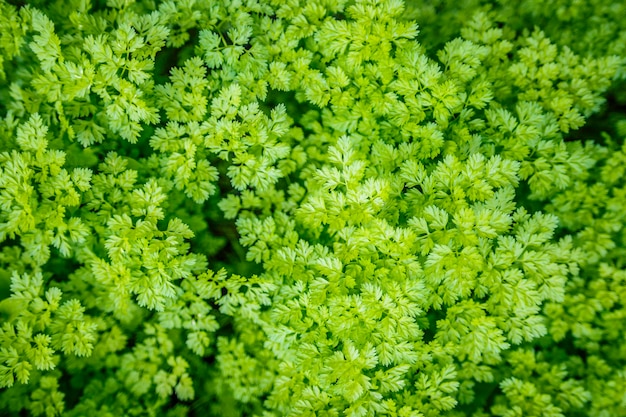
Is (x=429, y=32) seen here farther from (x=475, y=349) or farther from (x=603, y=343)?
(x=603, y=343)

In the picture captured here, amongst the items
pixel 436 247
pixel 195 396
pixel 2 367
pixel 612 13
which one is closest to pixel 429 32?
pixel 612 13

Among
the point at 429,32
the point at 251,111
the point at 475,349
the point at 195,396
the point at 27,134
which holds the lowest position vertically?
the point at 195,396

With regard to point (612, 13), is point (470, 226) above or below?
below

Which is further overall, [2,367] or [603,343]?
[603,343]

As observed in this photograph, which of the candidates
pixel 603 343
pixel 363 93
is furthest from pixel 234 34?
pixel 603 343

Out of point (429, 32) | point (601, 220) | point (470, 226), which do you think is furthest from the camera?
point (429, 32)

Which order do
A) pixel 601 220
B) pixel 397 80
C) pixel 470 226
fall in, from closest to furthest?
1. pixel 470 226
2. pixel 397 80
3. pixel 601 220

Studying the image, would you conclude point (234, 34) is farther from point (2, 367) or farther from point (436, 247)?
point (2, 367)
